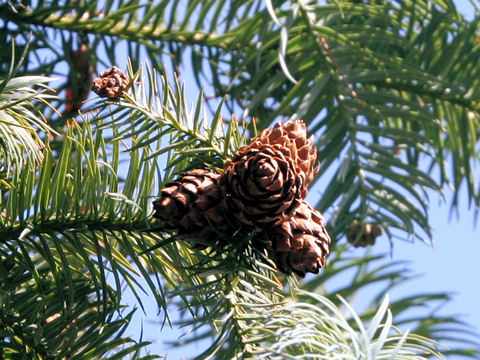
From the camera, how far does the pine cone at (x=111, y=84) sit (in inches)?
32.4

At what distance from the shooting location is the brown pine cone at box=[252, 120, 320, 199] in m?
0.80

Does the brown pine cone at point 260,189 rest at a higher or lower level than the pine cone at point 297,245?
higher

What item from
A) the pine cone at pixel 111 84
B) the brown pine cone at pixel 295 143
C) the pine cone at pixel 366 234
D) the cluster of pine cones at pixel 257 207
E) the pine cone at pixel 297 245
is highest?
the pine cone at pixel 111 84

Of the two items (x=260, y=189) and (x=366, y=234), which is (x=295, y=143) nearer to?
(x=260, y=189)

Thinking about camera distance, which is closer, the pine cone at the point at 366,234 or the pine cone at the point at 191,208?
the pine cone at the point at 191,208

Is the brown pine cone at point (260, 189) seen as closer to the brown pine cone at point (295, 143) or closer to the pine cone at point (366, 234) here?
the brown pine cone at point (295, 143)

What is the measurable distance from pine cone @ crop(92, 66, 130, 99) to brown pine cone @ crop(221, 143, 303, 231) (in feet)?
0.47

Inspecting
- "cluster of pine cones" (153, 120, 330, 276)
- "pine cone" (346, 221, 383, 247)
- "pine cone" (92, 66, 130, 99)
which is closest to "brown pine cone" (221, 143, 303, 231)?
"cluster of pine cones" (153, 120, 330, 276)

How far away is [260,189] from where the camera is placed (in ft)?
2.47

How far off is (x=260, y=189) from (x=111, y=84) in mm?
190

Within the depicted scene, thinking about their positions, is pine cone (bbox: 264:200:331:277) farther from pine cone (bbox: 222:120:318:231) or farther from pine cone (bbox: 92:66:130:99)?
pine cone (bbox: 92:66:130:99)

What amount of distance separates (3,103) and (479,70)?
41.1 inches

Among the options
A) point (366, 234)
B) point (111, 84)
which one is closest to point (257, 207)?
point (111, 84)

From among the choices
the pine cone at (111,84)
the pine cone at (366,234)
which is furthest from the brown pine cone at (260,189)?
the pine cone at (366,234)
